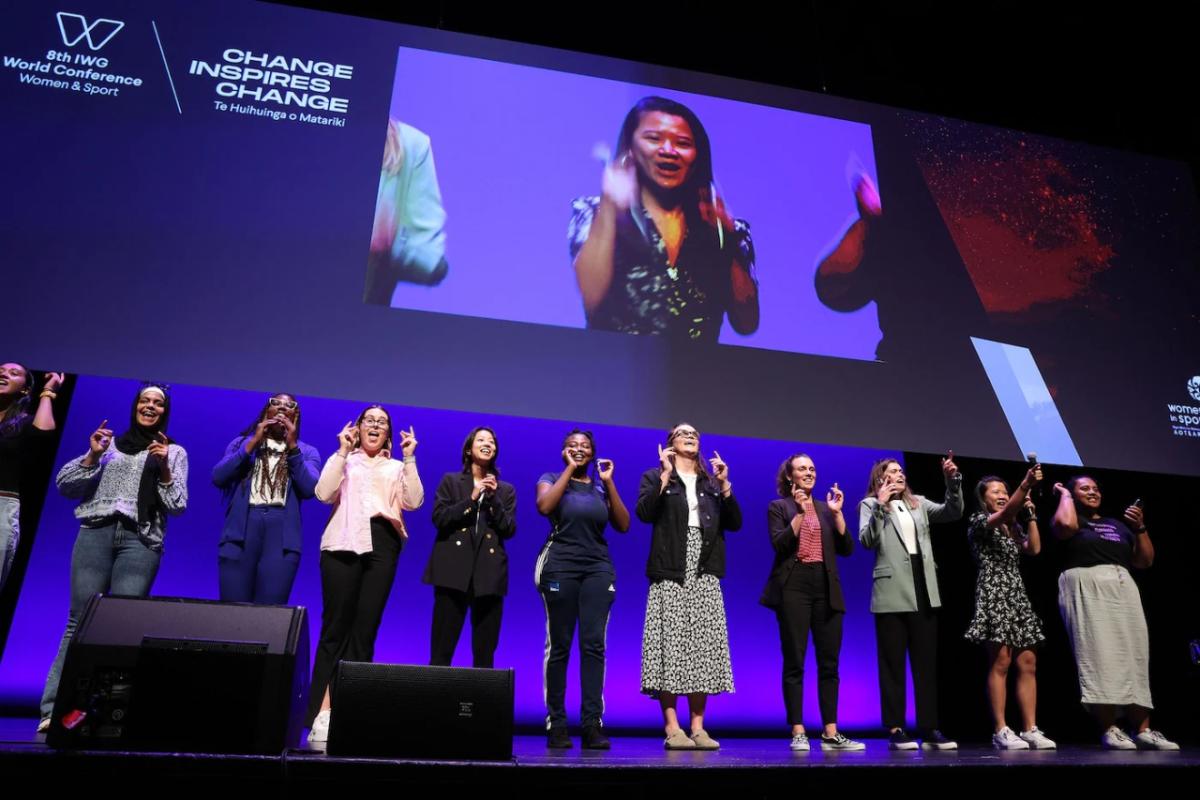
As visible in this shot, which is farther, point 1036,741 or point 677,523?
point 1036,741

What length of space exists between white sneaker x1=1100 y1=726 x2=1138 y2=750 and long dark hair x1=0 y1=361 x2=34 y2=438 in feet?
16.2

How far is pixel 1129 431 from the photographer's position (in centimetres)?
479

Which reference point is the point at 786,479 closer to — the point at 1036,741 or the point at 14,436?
the point at 1036,741

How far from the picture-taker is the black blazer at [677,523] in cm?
375

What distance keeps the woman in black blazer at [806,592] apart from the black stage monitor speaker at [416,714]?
5.50ft

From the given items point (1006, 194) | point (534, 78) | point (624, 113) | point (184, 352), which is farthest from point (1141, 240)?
point (184, 352)

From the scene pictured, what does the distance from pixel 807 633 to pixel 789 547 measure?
38 centimetres

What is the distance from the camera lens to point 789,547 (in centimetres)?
398

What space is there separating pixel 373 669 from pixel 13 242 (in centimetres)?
274

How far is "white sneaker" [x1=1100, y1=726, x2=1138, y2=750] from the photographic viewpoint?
4.06 metres

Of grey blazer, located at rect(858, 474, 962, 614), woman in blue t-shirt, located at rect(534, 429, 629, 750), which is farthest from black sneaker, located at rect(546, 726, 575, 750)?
grey blazer, located at rect(858, 474, 962, 614)

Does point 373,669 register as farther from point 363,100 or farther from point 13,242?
point 363,100

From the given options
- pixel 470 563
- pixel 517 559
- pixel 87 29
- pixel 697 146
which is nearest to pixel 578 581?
pixel 470 563

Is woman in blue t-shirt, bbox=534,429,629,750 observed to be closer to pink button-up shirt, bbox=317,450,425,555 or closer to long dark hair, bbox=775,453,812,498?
pink button-up shirt, bbox=317,450,425,555
